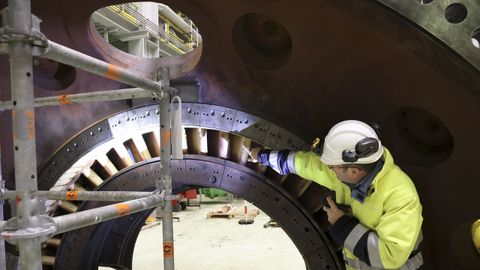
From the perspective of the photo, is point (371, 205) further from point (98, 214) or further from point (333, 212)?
point (98, 214)

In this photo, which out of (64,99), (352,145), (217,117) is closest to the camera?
(352,145)

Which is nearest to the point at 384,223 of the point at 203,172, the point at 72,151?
the point at 203,172

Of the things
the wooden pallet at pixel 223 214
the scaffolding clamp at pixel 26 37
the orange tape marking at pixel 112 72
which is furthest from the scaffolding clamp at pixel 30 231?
the wooden pallet at pixel 223 214

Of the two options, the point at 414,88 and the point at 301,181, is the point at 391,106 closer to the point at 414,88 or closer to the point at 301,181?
the point at 414,88

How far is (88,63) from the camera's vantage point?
1.39 meters

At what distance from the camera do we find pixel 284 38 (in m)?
2.22

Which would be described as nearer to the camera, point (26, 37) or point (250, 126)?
point (26, 37)

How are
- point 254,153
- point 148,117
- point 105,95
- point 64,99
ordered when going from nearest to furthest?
point 105,95, point 64,99, point 254,153, point 148,117

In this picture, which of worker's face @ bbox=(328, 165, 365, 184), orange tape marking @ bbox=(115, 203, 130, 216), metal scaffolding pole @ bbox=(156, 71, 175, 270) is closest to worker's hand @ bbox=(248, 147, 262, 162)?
metal scaffolding pole @ bbox=(156, 71, 175, 270)

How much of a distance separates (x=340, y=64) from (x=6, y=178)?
2237 millimetres

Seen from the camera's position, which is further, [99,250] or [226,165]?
[99,250]

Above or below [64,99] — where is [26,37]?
below

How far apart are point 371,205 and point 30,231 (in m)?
1.33

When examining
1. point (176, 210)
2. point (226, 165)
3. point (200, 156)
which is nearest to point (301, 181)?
point (226, 165)
